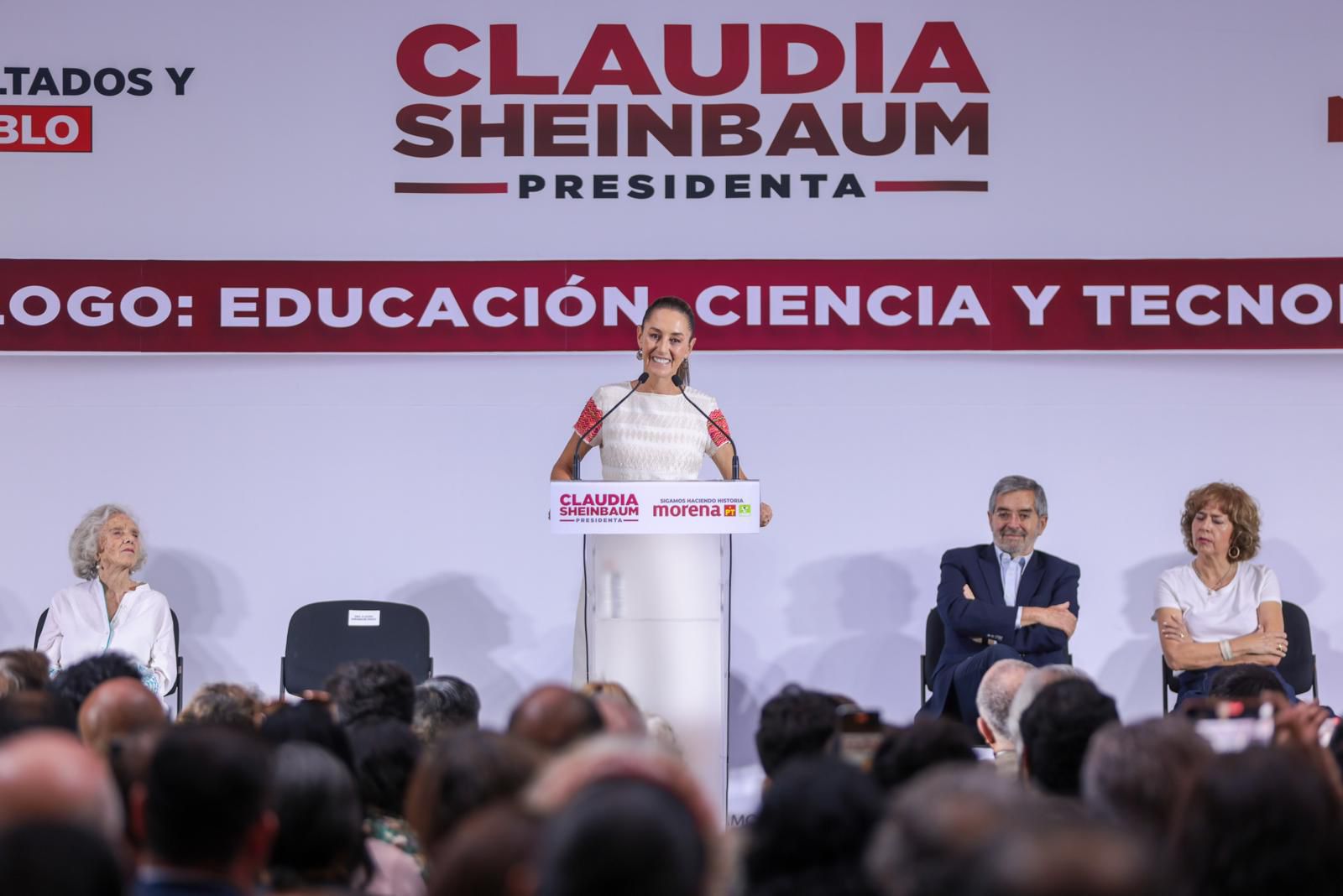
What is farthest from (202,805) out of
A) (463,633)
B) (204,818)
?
(463,633)

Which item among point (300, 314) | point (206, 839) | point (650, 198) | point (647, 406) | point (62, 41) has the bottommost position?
point (206, 839)

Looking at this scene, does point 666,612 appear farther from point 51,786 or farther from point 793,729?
point 51,786

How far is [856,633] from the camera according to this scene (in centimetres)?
704

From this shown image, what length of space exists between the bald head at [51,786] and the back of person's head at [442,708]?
1.87 metres

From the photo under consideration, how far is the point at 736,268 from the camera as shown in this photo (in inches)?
272

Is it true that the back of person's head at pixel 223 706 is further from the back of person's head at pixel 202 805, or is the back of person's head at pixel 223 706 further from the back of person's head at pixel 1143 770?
the back of person's head at pixel 1143 770

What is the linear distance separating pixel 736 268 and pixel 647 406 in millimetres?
1869

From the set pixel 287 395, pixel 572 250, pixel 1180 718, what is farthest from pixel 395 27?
pixel 1180 718

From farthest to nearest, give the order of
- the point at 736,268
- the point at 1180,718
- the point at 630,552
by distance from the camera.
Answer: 1. the point at 736,268
2. the point at 630,552
3. the point at 1180,718

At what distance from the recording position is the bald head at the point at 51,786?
1.88 meters

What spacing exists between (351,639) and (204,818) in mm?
4470

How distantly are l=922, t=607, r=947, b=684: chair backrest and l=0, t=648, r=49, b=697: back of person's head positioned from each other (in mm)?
3177

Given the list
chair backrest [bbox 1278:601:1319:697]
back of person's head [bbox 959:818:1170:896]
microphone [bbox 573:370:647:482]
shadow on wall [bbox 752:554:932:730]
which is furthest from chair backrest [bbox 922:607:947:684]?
back of person's head [bbox 959:818:1170:896]

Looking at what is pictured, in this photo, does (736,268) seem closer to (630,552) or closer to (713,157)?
(713,157)
